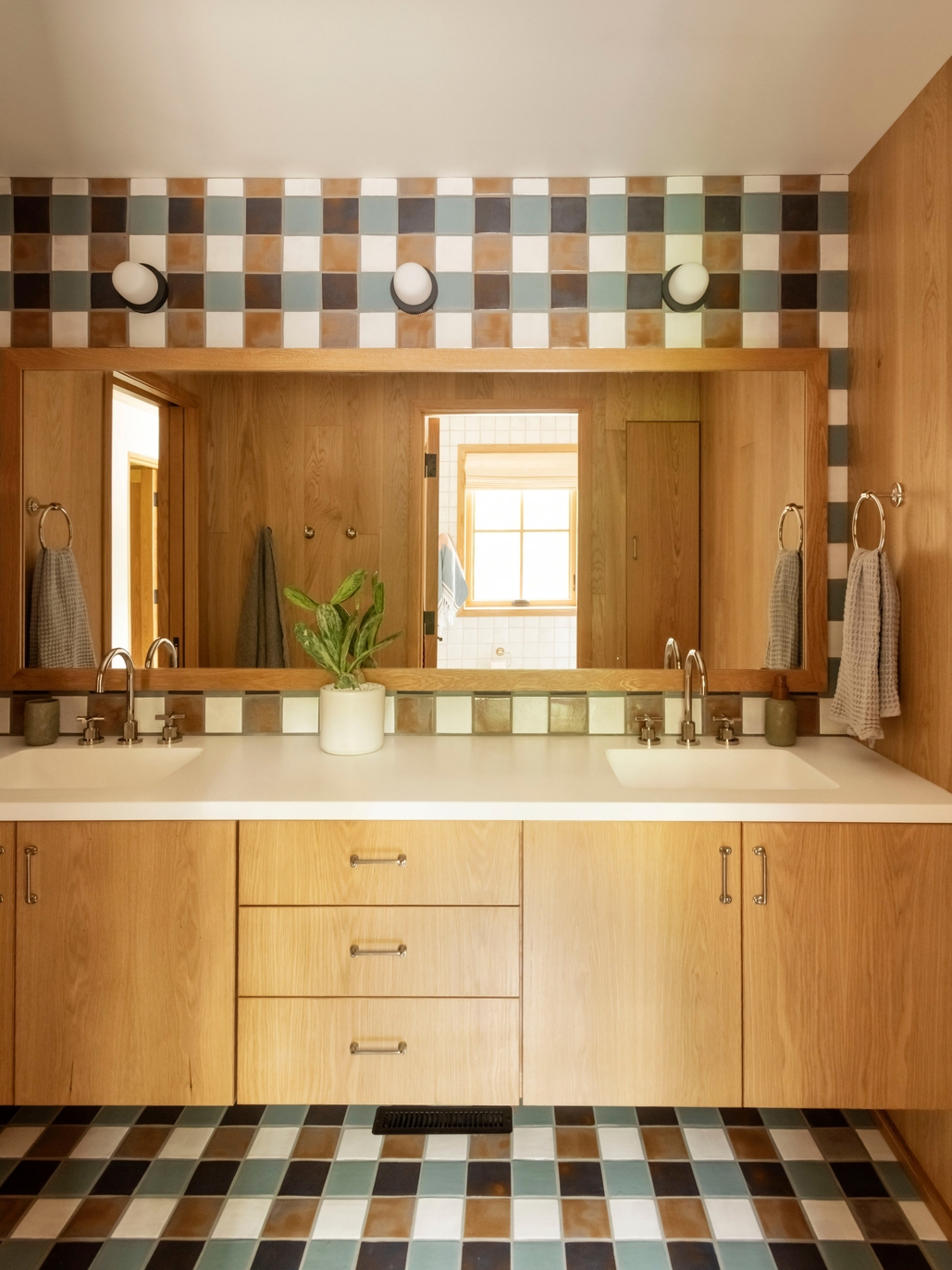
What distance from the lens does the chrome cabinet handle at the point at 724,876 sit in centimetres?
163

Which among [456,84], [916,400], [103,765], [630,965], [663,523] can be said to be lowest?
[630,965]

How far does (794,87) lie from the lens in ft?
5.88

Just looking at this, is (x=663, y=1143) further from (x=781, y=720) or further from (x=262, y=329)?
(x=262, y=329)

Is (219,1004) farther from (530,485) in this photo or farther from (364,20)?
(364,20)

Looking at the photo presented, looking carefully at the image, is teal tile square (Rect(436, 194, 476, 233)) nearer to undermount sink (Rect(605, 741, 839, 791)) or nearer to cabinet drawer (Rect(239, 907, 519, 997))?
undermount sink (Rect(605, 741, 839, 791))

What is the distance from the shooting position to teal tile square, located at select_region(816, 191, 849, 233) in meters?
2.15

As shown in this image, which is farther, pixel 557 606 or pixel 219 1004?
pixel 557 606

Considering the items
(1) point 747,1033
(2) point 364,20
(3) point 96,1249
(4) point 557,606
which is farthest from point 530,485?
(3) point 96,1249

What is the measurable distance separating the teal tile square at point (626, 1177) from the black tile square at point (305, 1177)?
57 cm

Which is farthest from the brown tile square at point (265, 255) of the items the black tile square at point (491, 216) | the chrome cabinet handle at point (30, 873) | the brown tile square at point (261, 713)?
the chrome cabinet handle at point (30, 873)

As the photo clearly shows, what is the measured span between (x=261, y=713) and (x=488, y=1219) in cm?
122

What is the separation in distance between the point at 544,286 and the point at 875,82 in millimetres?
798

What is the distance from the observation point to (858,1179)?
68.5 inches

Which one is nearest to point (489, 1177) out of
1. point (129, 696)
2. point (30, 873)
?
point (30, 873)
